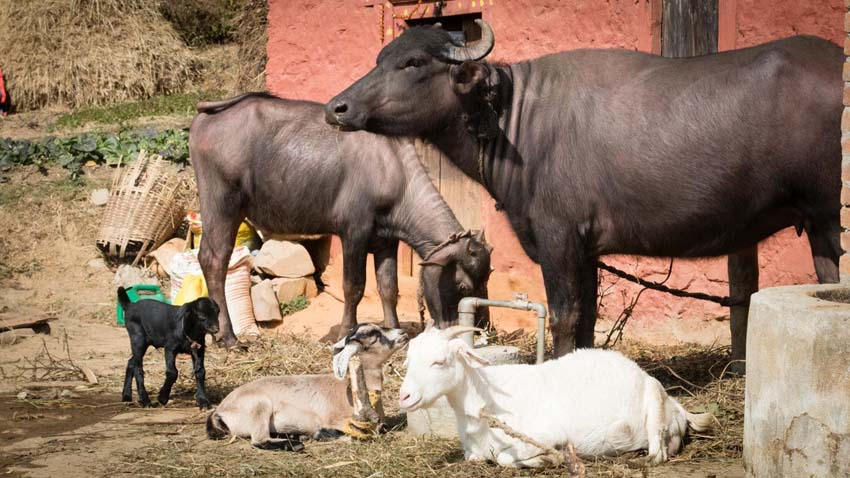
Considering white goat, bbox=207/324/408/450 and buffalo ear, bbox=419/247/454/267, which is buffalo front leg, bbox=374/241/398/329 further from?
white goat, bbox=207/324/408/450

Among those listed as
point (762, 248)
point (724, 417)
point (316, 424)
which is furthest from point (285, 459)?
point (762, 248)

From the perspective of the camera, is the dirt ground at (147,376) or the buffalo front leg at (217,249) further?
the buffalo front leg at (217,249)

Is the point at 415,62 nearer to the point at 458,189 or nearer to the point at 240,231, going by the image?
the point at 458,189

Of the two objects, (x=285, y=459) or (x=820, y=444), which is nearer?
(x=820, y=444)

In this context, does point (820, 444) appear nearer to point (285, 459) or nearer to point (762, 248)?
point (285, 459)

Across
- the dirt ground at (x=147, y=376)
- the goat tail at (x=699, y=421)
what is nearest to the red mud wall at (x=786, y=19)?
the dirt ground at (x=147, y=376)

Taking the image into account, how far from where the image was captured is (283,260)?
12.2 meters

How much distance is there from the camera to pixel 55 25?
20.0 metres

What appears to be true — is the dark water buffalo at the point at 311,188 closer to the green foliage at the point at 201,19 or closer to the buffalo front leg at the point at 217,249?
the buffalo front leg at the point at 217,249

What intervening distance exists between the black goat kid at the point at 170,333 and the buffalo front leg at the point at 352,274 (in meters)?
2.79

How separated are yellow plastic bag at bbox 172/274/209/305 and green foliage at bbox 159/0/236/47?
453 inches

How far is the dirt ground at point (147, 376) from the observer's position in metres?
5.93

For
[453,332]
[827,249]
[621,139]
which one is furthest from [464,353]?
[827,249]

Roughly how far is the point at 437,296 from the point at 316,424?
2.78 metres
